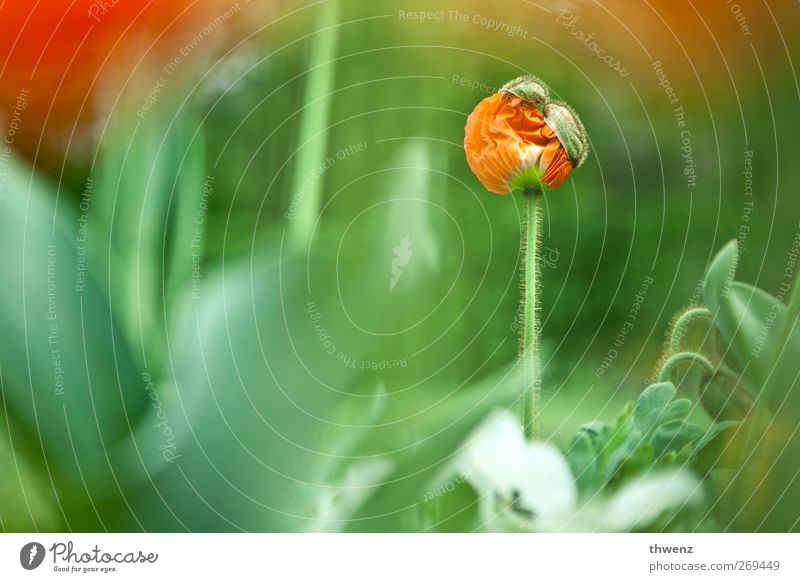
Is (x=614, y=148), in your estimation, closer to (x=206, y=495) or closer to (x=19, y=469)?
(x=206, y=495)

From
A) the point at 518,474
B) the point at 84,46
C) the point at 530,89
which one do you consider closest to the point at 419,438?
the point at 518,474

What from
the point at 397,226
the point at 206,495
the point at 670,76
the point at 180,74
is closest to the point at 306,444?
the point at 206,495

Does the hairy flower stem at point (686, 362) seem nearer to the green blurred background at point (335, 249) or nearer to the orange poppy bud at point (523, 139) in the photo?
the green blurred background at point (335, 249)

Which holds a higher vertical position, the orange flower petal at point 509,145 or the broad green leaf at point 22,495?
the orange flower petal at point 509,145

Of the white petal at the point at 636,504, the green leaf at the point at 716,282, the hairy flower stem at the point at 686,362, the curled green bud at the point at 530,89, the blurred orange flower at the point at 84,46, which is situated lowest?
the white petal at the point at 636,504

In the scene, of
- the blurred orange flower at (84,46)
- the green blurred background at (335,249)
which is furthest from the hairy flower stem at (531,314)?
the blurred orange flower at (84,46)

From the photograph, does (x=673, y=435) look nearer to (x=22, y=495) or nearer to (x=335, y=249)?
(x=335, y=249)

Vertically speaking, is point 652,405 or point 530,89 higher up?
point 530,89

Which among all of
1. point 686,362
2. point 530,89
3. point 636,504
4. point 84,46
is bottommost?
point 636,504
